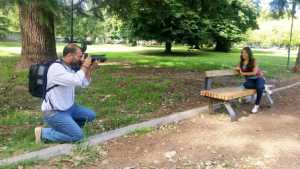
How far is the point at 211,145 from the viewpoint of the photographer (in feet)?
11.6

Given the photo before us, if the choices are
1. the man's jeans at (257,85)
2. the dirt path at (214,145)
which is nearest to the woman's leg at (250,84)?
the man's jeans at (257,85)

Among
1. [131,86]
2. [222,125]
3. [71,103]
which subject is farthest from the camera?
[131,86]

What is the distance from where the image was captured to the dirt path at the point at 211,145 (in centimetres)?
304

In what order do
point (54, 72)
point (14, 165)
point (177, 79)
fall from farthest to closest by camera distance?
point (177, 79)
point (54, 72)
point (14, 165)

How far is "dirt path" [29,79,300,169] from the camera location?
9.99 ft

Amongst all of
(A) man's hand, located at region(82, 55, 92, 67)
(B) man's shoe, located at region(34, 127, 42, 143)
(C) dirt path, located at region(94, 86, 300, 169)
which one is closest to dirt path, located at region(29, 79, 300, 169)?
(C) dirt path, located at region(94, 86, 300, 169)

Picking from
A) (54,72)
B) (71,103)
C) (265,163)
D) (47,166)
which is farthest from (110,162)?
(265,163)

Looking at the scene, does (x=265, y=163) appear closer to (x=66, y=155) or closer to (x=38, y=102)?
(x=66, y=155)

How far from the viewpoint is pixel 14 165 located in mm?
2727

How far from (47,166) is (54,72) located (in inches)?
41.8

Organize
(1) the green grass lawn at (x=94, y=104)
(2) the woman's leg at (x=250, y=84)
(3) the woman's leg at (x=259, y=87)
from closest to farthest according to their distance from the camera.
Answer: (1) the green grass lawn at (x=94, y=104), (3) the woman's leg at (x=259, y=87), (2) the woman's leg at (x=250, y=84)

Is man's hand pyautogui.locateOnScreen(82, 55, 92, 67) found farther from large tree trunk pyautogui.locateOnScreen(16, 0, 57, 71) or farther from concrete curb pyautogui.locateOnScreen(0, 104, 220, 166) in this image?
large tree trunk pyautogui.locateOnScreen(16, 0, 57, 71)

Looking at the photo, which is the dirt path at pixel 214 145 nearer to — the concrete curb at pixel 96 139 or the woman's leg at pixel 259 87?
the concrete curb at pixel 96 139

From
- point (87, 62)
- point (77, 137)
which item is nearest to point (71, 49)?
point (87, 62)
